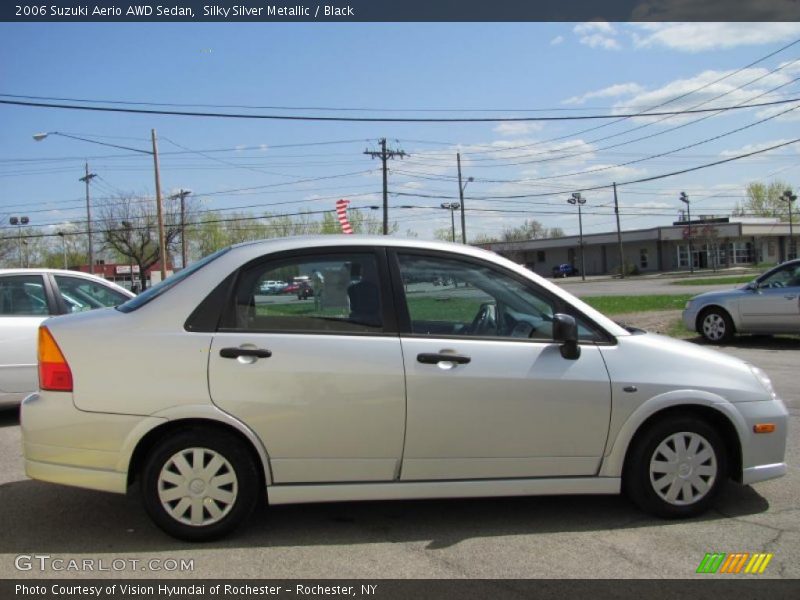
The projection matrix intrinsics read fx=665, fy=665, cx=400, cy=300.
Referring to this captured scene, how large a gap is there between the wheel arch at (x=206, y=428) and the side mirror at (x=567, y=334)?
1.80 meters

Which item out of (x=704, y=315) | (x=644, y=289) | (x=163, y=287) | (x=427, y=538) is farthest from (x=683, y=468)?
(x=644, y=289)

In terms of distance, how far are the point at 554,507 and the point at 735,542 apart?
1068 mm

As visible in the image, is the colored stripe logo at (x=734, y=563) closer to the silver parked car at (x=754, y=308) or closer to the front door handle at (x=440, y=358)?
the front door handle at (x=440, y=358)

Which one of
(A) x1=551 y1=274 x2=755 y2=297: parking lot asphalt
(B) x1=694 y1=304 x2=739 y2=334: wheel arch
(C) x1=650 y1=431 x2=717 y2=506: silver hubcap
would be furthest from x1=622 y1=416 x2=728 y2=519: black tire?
(A) x1=551 y1=274 x2=755 y2=297: parking lot asphalt

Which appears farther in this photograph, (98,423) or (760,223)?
(760,223)

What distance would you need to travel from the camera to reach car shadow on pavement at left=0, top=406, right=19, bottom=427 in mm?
7102

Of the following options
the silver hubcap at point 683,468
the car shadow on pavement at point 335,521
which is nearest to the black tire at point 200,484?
the car shadow on pavement at point 335,521

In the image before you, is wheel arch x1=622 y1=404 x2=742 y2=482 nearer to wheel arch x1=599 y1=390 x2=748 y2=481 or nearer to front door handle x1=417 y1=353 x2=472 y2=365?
wheel arch x1=599 y1=390 x2=748 y2=481

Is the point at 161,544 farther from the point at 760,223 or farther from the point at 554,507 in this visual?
the point at 760,223

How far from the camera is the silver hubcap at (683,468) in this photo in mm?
4000

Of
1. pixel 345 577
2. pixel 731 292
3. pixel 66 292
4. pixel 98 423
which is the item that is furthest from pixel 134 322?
pixel 731 292

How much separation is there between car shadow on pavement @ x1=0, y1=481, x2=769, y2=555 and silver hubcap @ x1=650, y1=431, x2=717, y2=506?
0.58ft

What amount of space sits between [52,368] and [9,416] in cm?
461
